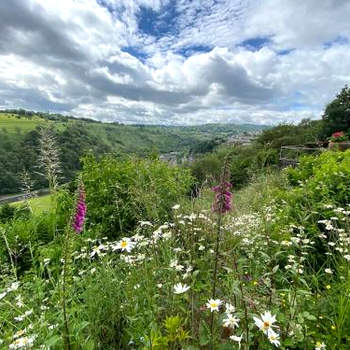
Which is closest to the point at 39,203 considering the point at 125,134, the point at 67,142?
the point at 67,142

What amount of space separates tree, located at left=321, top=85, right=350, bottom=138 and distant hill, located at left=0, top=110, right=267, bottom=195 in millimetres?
6786

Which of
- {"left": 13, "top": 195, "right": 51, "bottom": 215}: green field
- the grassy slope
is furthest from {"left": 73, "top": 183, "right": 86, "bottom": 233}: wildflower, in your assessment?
the grassy slope

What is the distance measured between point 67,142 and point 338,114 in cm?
2391

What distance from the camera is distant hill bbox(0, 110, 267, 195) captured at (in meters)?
5.37

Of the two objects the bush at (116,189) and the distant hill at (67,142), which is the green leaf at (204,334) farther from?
the bush at (116,189)

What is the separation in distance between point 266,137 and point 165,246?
34128 mm

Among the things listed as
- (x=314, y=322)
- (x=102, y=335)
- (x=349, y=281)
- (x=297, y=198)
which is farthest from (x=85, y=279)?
(x=297, y=198)

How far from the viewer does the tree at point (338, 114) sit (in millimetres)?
24156

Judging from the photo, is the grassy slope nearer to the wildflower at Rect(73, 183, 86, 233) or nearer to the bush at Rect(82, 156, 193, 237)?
the bush at Rect(82, 156, 193, 237)

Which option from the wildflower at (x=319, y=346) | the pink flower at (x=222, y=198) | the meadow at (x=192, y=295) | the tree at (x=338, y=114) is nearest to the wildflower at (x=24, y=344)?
the meadow at (x=192, y=295)

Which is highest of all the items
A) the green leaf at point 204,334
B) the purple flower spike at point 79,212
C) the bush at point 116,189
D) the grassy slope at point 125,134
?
the purple flower spike at point 79,212

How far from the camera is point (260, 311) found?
158cm

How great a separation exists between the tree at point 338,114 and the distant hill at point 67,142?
22.3 ft

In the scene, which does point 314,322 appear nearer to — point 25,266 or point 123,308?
point 123,308
